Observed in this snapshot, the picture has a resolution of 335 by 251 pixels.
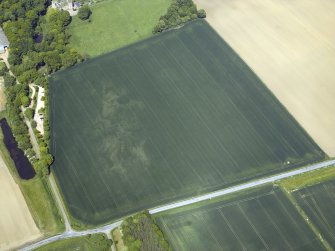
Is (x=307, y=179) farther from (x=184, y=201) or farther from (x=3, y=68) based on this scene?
(x=3, y=68)

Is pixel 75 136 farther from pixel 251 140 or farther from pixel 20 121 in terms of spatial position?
pixel 251 140

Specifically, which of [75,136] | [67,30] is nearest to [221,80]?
[75,136]

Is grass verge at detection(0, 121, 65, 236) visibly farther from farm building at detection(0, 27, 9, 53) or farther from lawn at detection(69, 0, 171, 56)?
lawn at detection(69, 0, 171, 56)

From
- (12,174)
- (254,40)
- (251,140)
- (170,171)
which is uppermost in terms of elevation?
(254,40)

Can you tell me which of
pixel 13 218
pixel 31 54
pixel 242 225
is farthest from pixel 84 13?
pixel 242 225

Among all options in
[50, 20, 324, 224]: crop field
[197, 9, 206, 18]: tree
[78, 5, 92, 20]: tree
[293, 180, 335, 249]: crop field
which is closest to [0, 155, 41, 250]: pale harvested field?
[50, 20, 324, 224]: crop field

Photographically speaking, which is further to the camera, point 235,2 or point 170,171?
point 235,2
